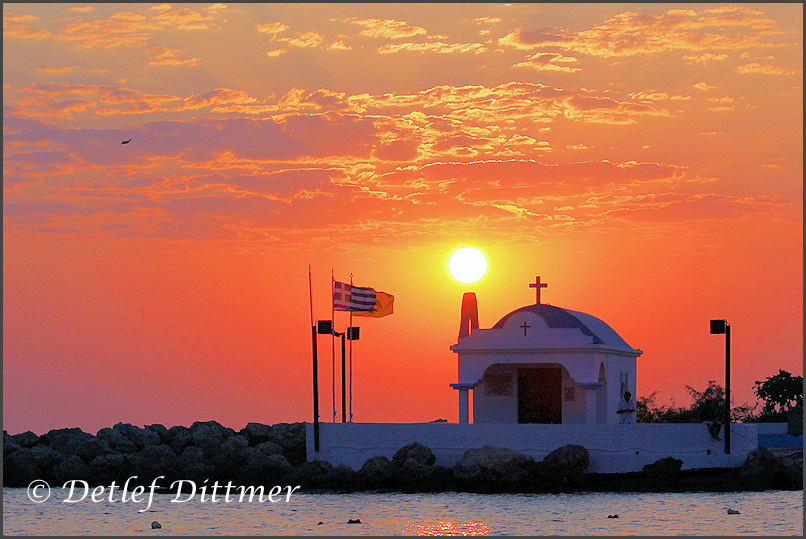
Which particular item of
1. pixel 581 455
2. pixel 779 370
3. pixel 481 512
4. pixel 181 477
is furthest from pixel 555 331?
pixel 779 370

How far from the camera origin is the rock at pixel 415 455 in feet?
163

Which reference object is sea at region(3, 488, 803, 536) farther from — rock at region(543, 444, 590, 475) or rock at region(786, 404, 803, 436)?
rock at region(786, 404, 803, 436)

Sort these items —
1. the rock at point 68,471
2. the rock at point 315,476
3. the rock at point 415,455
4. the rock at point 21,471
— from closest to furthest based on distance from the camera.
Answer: the rock at point 415,455 → the rock at point 315,476 → the rock at point 68,471 → the rock at point 21,471

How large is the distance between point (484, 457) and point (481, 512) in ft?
14.9

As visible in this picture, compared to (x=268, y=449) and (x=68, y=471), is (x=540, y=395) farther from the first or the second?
(x=68, y=471)

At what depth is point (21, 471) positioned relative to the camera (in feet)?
186

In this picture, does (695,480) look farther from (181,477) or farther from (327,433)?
(181,477)

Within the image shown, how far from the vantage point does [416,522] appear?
42.7 metres

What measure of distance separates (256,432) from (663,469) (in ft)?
72.0

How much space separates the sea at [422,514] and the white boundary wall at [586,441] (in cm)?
135

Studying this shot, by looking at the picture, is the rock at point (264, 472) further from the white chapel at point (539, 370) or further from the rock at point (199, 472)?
the white chapel at point (539, 370)

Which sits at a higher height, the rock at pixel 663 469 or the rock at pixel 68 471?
the rock at pixel 663 469

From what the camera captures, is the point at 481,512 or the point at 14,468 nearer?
the point at 481,512

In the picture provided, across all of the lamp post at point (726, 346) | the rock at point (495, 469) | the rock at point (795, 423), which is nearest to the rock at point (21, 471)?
the rock at point (495, 469)
